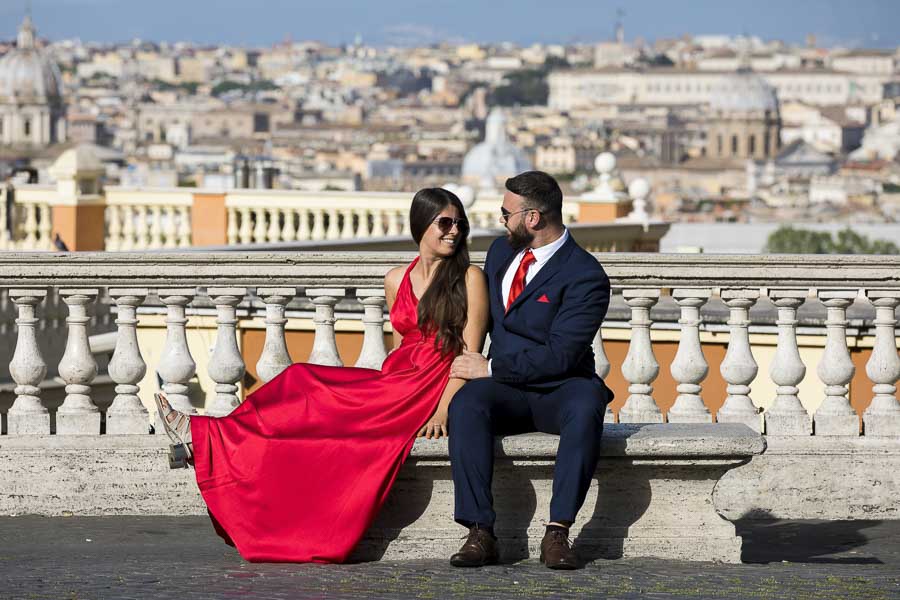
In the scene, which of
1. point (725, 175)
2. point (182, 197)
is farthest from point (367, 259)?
point (725, 175)

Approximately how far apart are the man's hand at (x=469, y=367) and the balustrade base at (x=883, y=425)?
1474mm

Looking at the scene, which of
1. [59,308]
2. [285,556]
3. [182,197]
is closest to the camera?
[285,556]

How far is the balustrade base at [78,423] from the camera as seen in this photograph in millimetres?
6035

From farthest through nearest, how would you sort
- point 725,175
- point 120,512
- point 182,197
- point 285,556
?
point 725,175, point 182,197, point 120,512, point 285,556

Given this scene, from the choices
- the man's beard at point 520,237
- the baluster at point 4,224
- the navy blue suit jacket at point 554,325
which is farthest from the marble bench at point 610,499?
the baluster at point 4,224

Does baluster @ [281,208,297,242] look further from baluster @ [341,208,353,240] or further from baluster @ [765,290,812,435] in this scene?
baluster @ [765,290,812,435]

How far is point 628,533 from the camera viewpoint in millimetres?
5336

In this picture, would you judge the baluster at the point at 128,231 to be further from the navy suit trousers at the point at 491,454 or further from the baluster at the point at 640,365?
the navy suit trousers at the point at 491,454

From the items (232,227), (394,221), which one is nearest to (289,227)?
(232,227)

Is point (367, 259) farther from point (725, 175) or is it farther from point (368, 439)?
point (725, 175)

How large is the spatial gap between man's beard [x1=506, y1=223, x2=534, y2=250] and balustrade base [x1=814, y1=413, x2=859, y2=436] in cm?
135

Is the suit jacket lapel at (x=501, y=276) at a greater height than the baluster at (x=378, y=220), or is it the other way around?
the suit jacket lapel at (x=501, y=276)

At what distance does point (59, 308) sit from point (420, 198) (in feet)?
15.3

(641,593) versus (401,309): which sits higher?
(401,309)
